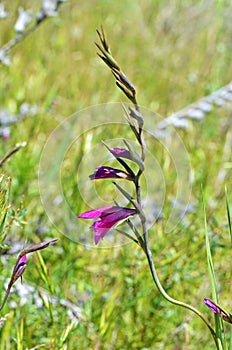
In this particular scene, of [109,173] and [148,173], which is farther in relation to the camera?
[148,173]

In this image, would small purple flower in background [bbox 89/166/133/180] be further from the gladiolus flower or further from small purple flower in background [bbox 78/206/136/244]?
the gladiolus flower

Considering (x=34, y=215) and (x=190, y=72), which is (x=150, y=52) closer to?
(x=190, y=72)

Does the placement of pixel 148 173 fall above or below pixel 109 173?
above

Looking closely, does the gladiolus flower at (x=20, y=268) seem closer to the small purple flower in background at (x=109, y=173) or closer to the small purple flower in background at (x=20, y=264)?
the small purple flower in background at (x=20, y=264)

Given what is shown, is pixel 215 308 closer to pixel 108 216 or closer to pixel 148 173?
pixel 108 216

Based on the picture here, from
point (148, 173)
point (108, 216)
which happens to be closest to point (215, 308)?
point (108, 216)

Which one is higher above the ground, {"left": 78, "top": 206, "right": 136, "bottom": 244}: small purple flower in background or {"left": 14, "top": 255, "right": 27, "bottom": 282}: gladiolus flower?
{"left": 78, "top": 206, "right": 136, "bottom": 244}: small purple flower in background

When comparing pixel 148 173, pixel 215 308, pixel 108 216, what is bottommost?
pixel 215 308

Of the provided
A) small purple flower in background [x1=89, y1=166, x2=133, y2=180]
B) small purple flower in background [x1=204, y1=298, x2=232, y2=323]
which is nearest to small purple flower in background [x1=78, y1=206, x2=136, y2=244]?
small purple flower in background [x1=89, y1=166, x2=133, y2=180]

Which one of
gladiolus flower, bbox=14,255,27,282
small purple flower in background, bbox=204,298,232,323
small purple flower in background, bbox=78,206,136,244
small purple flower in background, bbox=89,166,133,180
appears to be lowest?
small purple flower in background, bbox=204,298,232,323
